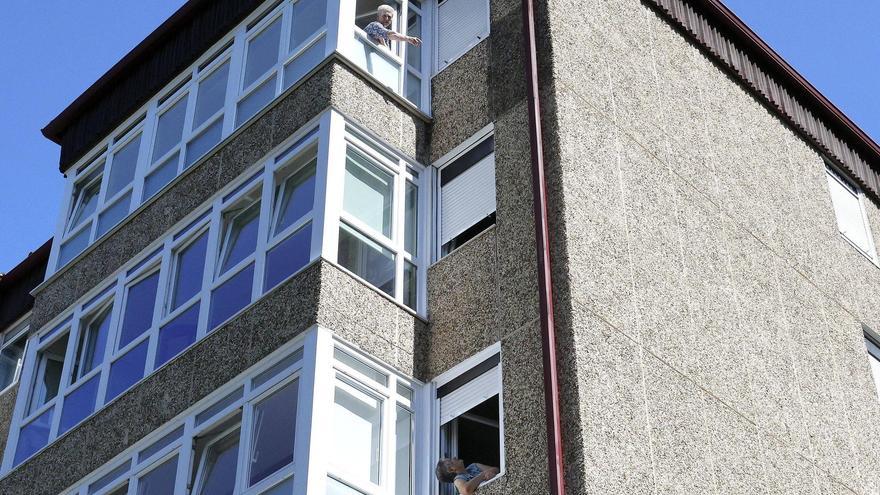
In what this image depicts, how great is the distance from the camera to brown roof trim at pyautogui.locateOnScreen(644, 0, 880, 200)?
17.6 metres

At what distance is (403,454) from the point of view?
1264 cm

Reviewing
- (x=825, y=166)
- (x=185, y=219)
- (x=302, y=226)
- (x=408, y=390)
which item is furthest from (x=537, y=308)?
(x=825, y=166)

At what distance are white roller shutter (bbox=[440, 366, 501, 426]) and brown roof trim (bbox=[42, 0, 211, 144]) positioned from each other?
7341 millimetres

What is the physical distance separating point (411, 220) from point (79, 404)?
4.41 metres

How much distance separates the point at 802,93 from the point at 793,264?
357cm

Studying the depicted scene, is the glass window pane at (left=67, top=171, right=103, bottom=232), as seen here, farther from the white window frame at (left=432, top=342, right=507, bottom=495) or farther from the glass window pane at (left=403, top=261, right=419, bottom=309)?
the white window frame at (left=432, top=342, right=507, bottom=495)

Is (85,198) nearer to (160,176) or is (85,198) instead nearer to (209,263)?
(160,176)

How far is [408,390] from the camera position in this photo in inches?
513

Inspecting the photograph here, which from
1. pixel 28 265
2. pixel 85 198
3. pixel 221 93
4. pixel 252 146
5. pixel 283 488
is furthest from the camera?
pixel 28 265

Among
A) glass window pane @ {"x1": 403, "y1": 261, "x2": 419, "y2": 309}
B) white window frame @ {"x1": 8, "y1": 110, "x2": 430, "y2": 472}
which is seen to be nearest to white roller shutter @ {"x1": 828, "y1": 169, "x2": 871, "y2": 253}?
white window frame @ {"x1": 8, "y1": 110, "x2": 430, "y2": 472}

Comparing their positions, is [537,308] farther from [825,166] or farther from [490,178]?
[825,166]

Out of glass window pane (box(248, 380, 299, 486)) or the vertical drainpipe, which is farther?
glass window pane (box(248, 380, 299, 486))

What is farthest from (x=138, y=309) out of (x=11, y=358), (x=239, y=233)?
(x=11, y=358)

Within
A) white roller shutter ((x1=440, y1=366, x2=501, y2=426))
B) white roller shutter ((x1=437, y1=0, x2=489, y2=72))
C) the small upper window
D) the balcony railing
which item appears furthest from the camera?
the small upper window
